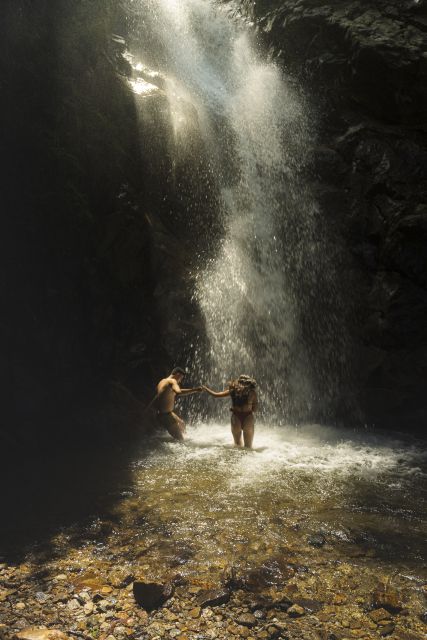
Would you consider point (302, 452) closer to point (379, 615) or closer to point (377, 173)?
point (379, 615)

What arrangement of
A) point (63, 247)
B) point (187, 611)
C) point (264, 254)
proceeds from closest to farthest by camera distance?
1. point (187, 611)
2. point (63, 247)
3. point (264, 254)

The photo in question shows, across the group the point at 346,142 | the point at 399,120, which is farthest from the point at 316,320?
the point at 399,120

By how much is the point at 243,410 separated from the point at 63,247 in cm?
600

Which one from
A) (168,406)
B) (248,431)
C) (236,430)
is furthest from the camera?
(168,406)

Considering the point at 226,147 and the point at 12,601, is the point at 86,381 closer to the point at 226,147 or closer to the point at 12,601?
the point at 12,601

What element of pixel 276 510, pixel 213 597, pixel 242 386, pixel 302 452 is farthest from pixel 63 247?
pixel 213 597

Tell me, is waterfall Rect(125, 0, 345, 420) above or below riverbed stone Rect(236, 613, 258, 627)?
above

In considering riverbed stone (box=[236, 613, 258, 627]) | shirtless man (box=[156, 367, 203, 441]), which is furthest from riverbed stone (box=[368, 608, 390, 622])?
shirtless man (box=[156, 367, 203, 441])

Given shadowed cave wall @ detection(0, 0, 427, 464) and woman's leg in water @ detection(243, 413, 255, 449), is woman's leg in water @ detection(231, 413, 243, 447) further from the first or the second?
shadowed cave wall @ detection(0, 0, 427, 464)

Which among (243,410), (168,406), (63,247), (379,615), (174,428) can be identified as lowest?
(379,615)

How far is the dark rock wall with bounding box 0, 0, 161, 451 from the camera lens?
10.4 m

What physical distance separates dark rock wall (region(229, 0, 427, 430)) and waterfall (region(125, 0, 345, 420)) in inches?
26.6

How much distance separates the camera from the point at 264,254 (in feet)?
42.7

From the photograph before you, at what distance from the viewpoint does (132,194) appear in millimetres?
11844
